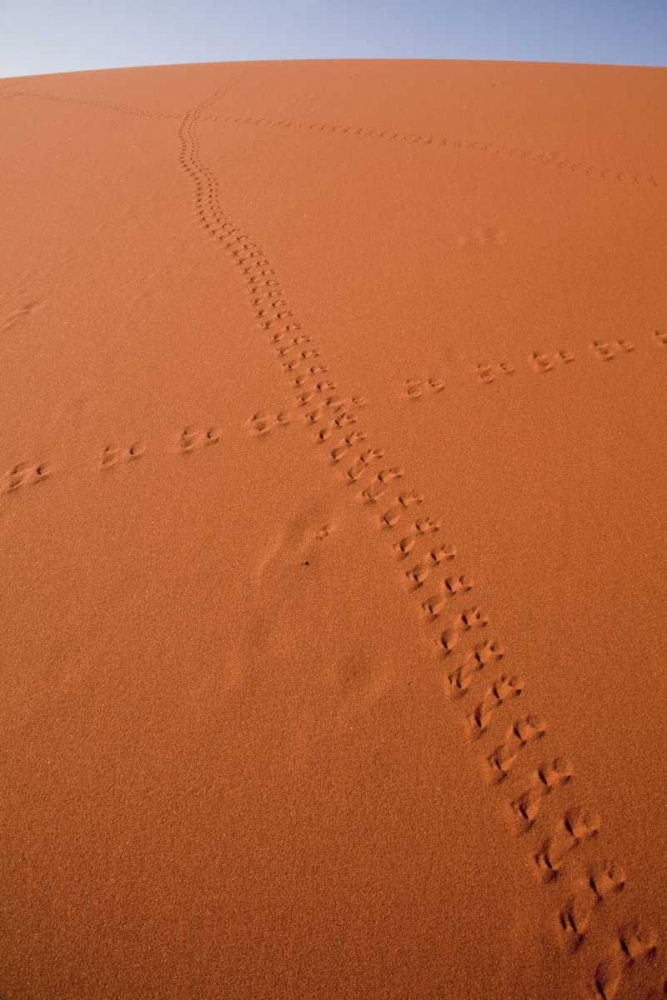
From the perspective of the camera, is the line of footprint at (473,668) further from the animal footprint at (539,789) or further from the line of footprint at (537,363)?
the line of footprint at (537,363)

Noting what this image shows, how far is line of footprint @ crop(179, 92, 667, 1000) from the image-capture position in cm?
222

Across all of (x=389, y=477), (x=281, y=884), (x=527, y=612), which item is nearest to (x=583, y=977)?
(x=281, y=884)

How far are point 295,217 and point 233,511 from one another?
4.53 meters

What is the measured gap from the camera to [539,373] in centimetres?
453

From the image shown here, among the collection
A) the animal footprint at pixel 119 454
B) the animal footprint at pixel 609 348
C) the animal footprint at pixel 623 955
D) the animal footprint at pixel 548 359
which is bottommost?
the animal footprint at pixel 623 955

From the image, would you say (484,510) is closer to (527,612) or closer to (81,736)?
(527,612)

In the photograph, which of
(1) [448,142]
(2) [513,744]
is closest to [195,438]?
(2) [513,744]

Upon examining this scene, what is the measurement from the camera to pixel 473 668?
2914mm

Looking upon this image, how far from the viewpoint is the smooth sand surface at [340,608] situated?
89.0 inches

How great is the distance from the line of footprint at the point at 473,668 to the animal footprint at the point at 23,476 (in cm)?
175

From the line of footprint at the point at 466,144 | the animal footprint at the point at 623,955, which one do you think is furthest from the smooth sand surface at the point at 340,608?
the line of footprint at the point at 466,144

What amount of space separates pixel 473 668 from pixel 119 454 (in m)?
2.67

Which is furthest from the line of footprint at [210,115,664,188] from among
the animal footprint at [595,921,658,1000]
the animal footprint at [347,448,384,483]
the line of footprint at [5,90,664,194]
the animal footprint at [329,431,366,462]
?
the animal footprint at [595,921,658,1000]

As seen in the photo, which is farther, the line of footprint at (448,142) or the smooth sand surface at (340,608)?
the line of footprint at (448,142)
